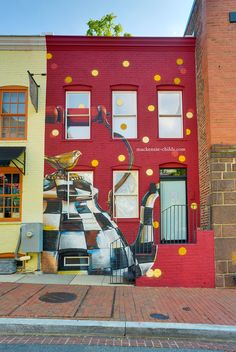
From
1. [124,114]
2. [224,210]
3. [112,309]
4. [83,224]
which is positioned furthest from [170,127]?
[112,309]

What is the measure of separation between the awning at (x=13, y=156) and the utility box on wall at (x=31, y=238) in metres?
1.69

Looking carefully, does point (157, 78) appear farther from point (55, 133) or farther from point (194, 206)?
point (194, 206)

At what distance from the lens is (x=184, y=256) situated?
9391 millimetres

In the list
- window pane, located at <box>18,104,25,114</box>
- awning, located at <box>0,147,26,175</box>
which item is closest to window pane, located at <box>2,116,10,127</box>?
window pane, located at <box>18,104,25,114</box>

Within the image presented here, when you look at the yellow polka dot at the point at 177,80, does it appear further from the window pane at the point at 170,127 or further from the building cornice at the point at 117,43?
the window pane at the point at 170,127

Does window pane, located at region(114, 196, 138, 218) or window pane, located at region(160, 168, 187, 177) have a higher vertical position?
window pane, located at region(160, 168, 187, 177)

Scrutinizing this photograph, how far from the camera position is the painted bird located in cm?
1127

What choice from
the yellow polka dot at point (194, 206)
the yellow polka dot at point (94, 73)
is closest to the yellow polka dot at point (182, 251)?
the yellow polka dot at point (194, 206)

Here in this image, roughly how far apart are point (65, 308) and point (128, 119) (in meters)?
6.47

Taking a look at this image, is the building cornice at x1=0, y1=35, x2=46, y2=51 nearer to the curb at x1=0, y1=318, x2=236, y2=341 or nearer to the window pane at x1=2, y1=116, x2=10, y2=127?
the window pane at x1=2, y1=116, x2=10, y2=127

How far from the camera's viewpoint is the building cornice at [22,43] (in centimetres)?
1141

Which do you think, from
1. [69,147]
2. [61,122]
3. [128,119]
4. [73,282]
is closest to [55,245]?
[73,282]

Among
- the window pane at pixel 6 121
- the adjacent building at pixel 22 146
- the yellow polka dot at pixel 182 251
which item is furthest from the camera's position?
the window pane at pixel 6 121

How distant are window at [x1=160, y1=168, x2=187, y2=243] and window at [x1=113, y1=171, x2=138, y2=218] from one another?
2.87 feet
